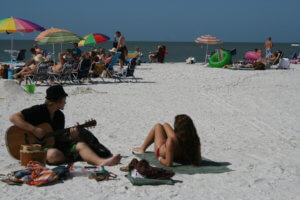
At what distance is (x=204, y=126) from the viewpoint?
22.8ft

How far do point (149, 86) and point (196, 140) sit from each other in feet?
24.7

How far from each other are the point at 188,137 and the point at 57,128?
4.62 ft

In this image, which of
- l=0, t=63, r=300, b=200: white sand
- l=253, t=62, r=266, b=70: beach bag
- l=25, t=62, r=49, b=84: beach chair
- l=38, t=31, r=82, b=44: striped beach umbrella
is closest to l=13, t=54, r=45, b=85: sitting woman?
l=25, t=62, r=49, b=84: beach chair

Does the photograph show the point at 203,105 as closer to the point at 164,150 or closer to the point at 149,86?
the point at 149,86

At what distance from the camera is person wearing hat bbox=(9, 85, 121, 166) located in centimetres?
423

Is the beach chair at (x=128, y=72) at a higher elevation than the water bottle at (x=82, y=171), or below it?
higher

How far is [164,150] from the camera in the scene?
15.1ft

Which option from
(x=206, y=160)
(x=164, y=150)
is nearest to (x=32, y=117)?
(x=164, y=150)

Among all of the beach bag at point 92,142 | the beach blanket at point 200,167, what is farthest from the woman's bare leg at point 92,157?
the beach blanket at point 200,167

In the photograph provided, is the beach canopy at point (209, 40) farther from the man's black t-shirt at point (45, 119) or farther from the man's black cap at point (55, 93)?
the man's black cap at point (55, 93)

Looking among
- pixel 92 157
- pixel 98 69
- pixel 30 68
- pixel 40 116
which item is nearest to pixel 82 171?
pixel 92 157

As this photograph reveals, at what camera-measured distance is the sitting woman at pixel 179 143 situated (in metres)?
4.41

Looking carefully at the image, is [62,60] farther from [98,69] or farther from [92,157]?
[92,157]

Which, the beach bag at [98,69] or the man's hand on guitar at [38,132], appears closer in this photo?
the man's hand on guitar at [38,132]
